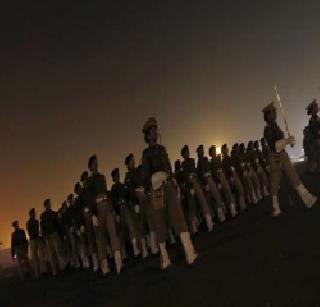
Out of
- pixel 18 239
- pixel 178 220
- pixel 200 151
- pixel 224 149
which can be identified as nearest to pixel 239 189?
pixel 224 149

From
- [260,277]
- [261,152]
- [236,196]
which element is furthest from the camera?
[261,152]

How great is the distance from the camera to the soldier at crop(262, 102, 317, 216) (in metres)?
10.6

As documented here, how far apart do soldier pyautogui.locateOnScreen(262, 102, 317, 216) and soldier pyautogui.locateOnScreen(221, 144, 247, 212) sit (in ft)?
19.4

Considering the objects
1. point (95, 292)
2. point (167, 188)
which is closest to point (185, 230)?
point (167, 188)

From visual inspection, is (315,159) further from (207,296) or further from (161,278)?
(207,296)

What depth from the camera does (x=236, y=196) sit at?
60.3 ft

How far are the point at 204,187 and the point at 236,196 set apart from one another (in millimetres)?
3228

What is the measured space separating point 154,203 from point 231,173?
8581 mm

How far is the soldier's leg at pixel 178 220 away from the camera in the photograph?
9.00 metres

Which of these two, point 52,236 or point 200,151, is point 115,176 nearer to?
point 200,151

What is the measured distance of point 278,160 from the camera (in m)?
10.9

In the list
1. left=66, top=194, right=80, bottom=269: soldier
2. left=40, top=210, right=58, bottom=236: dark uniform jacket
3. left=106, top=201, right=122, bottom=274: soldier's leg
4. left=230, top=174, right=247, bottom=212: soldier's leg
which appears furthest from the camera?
left=40, top=210, right=58, bottom=236: dark uniform jacket

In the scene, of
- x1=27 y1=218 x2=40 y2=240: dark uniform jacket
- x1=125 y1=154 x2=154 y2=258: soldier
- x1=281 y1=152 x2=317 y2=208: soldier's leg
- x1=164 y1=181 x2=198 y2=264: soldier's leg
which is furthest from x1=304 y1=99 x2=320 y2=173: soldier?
x1=27 y1=218 x2=40 y2=240: dark uniform jacket

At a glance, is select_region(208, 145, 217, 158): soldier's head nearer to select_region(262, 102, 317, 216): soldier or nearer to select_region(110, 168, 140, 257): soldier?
select_region(110, 168, 140, 257): soldier
